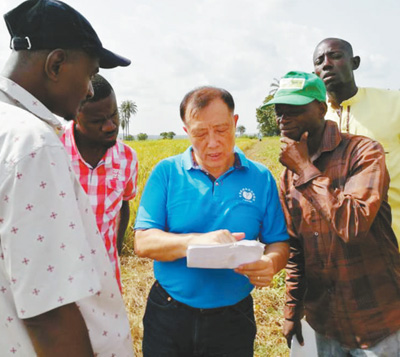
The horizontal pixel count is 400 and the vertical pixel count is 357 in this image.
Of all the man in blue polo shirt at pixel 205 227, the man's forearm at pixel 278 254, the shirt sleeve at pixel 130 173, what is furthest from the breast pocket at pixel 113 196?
the man's forearm at pixel 278 254

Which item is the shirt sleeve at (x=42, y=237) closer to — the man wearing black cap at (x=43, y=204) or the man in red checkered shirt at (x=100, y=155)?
the man wearing black cap at (x=43, y=204)

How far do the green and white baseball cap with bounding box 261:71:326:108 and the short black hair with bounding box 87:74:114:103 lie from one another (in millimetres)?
1064

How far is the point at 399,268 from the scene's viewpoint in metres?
1.70

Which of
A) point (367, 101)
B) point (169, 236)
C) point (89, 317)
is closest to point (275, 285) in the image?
point (367, 101)

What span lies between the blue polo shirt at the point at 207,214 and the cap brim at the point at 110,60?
1.87 feet

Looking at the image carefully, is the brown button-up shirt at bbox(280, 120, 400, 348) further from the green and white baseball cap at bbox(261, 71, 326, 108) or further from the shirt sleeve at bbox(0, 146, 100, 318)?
the shirt sleeve at bbox(0, 146, 100, 318)

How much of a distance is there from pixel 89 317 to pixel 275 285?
10.0 feet

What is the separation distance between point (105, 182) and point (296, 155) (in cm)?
120

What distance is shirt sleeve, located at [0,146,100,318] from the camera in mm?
882

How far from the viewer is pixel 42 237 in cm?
90

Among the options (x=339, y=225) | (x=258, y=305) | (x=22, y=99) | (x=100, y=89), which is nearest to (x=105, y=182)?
(x=100, y=89)

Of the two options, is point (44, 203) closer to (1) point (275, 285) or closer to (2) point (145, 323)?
(2) point (145, 323)

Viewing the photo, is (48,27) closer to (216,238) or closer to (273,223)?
(216,238)

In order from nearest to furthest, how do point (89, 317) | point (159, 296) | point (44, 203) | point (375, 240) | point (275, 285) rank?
point (44, 203) < point (89, 317) < point (375, 240) < point (159, 296) < point (275, 285)
